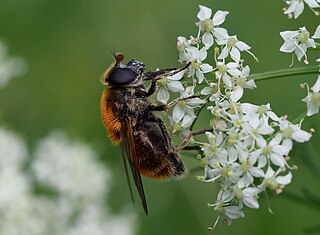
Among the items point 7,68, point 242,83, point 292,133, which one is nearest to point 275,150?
point 292,133

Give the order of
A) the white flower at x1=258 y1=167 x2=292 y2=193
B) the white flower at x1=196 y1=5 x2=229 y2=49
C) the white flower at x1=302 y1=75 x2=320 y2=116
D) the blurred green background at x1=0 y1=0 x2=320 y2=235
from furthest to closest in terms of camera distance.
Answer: the blurred green background at x1=0 y1=0 x2=320 y2=235, the white flower at x1=196 y1=5 x2=229 y2=49, the white flower at x1=302 y1=75 x2=320 y2=116, the white flower at x1=258 y1=167 x2=292 y2=193

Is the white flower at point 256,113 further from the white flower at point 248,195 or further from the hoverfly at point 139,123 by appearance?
the hoverfly at point 139,123

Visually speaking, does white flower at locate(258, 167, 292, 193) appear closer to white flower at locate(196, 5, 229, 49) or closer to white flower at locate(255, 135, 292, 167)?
white flower at locate(255, 135, 292, 167)

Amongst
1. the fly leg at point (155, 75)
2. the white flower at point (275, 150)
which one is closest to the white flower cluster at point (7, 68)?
the fly leg at point (155, 75)

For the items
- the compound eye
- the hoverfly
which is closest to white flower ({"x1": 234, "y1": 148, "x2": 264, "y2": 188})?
the hoverfly

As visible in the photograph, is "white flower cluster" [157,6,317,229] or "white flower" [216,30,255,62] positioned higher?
"white flower" [216,30,255,62]

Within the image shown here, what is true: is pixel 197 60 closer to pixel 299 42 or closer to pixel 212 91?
pixel 212 91

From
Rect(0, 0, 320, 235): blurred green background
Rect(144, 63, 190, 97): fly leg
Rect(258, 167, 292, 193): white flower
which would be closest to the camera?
Rect(258, 167, 292, 193): white flower

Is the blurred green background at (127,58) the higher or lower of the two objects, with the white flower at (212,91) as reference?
lower
